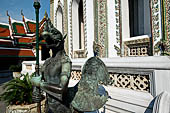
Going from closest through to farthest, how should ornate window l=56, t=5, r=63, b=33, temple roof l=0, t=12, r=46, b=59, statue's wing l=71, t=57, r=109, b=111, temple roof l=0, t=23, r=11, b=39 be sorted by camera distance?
statue's wing l=71, t=57, r=109, b=111 < ornate window l=56, t=5, r=63, b=33 < temple roof l=0, t=12, r=46, b=59 < temple roof l=0, t=23, r=11, b=39

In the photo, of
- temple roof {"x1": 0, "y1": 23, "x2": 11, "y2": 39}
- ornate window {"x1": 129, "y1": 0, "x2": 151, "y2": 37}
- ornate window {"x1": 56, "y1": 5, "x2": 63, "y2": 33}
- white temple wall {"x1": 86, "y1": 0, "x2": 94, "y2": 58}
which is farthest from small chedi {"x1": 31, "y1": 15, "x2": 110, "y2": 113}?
temple roof {"x1": 0, "y1": 23, "x2": 11, "y2": 39}

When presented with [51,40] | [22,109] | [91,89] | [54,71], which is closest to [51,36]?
[51,40]

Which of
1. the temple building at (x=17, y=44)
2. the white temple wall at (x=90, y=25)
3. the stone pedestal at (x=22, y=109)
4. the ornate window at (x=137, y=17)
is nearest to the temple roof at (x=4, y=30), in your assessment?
the temple building at (x=17, y=44)

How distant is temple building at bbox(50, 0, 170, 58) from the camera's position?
4.18m

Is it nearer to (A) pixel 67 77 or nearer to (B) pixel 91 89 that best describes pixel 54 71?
(A) pixel 67 77

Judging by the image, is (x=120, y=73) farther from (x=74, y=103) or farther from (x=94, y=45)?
(x=94, y=45)

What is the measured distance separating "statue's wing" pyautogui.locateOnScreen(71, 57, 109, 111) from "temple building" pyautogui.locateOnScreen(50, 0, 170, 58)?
332cm

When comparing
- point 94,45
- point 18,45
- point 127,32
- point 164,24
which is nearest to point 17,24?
point 18,45

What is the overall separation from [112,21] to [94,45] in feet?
4.39

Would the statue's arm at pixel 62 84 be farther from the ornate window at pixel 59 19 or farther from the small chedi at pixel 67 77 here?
the ornate window at pixel 59 19

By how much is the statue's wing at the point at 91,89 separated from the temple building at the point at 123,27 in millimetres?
3316

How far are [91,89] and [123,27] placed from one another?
4.32m

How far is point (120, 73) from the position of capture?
268 centimetres

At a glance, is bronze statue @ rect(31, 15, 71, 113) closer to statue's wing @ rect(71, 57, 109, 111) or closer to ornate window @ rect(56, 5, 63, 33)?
statue's wing @ rect(71, 57, 109, 111)
